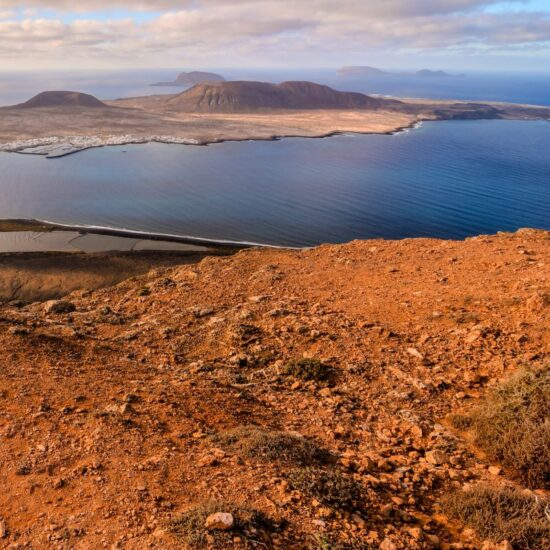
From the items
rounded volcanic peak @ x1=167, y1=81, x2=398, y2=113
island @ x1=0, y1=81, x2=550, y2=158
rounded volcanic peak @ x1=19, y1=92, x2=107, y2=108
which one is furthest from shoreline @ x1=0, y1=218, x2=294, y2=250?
rounded volcanic peak @ x1=167, y1=81, x2=398, y2=113

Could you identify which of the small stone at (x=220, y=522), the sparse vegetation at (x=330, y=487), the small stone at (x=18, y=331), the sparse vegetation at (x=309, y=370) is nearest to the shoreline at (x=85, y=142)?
the small stone at (x=18, y=331)

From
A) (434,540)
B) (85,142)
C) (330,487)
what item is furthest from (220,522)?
(85,142)

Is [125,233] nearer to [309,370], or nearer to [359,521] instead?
[309,370]

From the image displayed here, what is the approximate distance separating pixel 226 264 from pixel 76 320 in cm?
676

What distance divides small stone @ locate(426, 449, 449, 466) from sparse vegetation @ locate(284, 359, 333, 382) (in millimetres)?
3107

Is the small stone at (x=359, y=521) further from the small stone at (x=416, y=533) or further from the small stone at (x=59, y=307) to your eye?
the small stone at (x=59, y=307)

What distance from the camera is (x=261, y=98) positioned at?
15962 centimetres

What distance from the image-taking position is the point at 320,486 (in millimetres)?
6055

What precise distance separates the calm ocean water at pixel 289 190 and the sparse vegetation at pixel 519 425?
125ft

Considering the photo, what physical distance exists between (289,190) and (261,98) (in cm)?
10875

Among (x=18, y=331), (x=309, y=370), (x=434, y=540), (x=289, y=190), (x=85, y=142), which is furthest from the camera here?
(x=85, y=142)

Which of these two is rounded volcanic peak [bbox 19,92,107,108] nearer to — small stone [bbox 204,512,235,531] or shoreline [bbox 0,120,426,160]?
shoreline [bbox 0,120,426,160]

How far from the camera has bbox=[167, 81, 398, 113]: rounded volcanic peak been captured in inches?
5965

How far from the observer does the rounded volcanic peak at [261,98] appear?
152 metres
